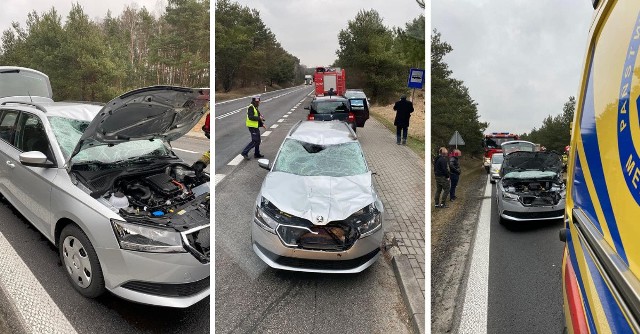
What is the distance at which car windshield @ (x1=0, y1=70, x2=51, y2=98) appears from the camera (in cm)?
328

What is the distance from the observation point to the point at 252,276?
7.84 ft

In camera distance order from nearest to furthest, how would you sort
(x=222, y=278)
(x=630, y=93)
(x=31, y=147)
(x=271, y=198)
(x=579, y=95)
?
1. (x=630, y=93)
2. (x=579, y=95)
3. (x=222, y=278)
4. (x=271, y=198)
5. (x=31, y=147)

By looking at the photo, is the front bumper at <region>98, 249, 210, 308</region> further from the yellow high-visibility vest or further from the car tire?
the yellow high-visibility vest

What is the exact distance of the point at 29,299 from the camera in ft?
6.98

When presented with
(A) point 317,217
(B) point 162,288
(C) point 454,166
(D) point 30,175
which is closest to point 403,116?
(C) point 454,166

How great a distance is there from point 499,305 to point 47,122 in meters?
3.26

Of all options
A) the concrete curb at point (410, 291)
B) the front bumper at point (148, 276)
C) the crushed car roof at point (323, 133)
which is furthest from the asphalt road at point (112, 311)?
the concrete curb at point (410, 291)

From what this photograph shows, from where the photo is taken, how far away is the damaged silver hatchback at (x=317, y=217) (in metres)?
2.27

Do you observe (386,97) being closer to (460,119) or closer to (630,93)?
(460,119)

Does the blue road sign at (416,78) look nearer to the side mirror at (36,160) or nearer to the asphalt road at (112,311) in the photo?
the asphalt road at (112,311)

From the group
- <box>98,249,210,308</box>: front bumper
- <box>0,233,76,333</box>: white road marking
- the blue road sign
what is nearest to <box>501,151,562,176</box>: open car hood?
the blue road sign

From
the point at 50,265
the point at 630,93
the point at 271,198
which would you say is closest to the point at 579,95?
the point at 630,93

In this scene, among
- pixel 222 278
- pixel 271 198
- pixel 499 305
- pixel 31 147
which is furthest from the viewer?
pixel 31 147

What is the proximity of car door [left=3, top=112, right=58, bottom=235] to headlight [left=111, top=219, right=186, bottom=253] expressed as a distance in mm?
762
